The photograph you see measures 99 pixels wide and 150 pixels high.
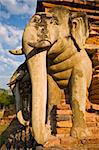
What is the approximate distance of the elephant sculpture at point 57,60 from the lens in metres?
4.68

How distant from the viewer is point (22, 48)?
4.85 meters

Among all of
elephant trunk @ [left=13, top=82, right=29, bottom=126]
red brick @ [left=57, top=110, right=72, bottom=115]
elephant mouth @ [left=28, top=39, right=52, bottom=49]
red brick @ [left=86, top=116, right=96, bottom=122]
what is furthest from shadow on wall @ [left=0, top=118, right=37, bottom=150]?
elephant mouth @ [left=28, top=39, right=52, bottom=49]

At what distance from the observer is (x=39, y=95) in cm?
460

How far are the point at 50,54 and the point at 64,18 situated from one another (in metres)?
0.59

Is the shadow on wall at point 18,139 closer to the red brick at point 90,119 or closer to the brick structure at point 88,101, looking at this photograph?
the brick structure at point 88,101

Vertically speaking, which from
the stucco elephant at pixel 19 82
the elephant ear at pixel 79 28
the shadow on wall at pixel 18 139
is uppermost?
the elephant ear at pixel 79 28

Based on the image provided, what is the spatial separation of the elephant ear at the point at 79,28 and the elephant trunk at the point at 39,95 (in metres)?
0.57

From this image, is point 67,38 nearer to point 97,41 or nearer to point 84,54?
point 84,54

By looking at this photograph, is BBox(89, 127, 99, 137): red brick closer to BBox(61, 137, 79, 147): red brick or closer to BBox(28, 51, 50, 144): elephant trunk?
BBox(61, 137, 79, 147): red brick

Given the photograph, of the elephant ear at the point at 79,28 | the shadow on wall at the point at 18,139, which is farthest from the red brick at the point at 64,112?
the elephant ear at the point at 79,28

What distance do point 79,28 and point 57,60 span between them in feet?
2.00

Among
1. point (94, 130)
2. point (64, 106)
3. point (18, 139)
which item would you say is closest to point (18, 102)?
point (18, 139)

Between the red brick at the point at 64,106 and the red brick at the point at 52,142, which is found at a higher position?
the red brick at the point at 64,106

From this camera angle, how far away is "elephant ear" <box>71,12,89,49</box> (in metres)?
4.95
